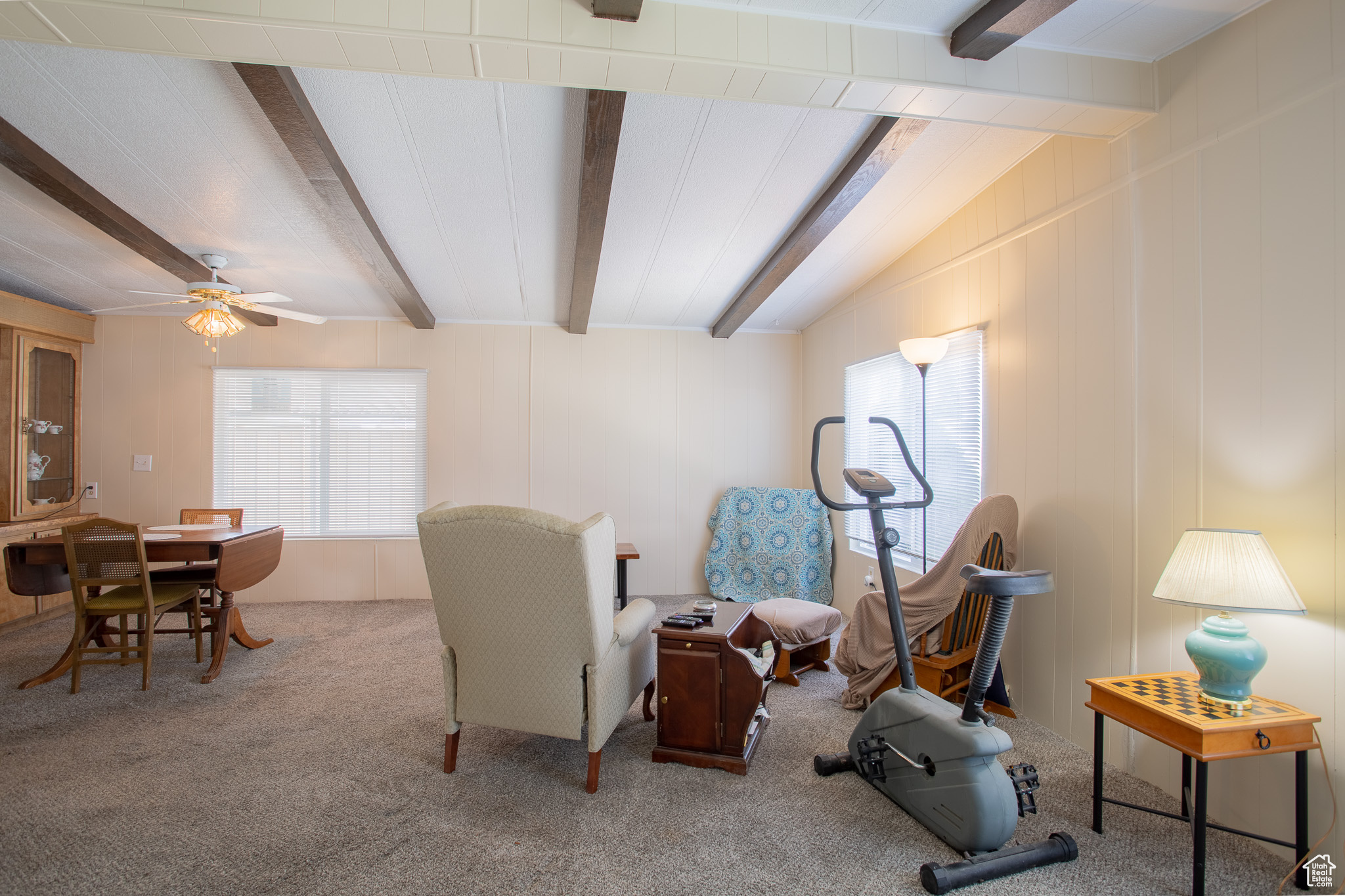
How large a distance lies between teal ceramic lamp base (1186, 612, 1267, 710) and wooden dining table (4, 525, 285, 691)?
404 cm

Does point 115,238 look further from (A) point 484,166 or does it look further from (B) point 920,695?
(B) point 920,695

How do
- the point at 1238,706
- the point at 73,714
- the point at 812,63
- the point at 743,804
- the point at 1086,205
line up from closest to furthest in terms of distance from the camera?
the point at 1238,706 → the point at 812,63 → the point at 743,804 → the point at 1086,205 → the point at 73,714

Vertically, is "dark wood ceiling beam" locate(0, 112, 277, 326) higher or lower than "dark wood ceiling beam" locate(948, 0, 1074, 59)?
lower

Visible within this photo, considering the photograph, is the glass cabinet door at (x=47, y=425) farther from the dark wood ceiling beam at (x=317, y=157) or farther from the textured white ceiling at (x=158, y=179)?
the dark wood ceiling beam at (x=317, y=157)

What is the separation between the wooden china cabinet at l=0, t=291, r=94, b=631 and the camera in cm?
413

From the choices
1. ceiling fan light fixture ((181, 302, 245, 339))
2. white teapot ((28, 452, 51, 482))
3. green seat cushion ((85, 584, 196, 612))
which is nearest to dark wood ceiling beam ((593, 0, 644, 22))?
ceiling fan light fixture ((181, 302, 245, 339))

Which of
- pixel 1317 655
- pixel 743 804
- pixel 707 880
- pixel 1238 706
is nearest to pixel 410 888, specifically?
pixel 707 880

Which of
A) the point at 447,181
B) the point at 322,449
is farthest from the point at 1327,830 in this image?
the point at 322,449

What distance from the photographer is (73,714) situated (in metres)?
2.79

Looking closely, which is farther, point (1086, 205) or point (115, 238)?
point (115, 238)

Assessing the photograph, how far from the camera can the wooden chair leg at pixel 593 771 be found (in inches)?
84.0

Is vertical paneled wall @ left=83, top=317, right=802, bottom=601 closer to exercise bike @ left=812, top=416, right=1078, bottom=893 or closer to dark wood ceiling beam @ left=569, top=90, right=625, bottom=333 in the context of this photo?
dark wood ceiling beam @ left=569, top=90, right=625, bottom=333

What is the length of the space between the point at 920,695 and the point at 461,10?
240cm

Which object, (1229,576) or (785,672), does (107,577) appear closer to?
(785,672)
